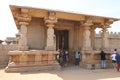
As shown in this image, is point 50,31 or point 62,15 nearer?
point 50,31

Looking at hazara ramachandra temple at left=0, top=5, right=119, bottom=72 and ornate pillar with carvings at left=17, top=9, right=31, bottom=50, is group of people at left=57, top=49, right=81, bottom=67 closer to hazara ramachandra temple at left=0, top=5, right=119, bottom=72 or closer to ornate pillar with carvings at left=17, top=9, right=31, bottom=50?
hazara ramachandra temple at left=0, top=5, right=119, bottom=72

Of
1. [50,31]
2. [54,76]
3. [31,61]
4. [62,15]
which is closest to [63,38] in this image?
[62,15]

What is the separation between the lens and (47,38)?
1153cm

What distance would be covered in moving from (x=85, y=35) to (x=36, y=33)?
3.62 meters

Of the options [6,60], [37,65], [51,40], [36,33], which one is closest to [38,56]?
[37,65]

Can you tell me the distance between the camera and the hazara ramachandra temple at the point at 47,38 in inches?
423

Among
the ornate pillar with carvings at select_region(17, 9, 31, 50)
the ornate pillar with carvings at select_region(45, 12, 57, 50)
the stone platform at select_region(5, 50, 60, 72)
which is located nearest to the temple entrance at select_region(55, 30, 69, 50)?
the ornate pillar with carvings at select_region(45, 12, 57, 50)

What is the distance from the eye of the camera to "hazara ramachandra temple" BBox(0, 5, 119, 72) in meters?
10.8

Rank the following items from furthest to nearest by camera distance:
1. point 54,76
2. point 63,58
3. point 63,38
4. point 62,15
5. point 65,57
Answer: point 63,38, point 63,58, point 65,57, point 62,15, point 54,76

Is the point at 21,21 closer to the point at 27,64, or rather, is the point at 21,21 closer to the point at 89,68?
the point at 27,64

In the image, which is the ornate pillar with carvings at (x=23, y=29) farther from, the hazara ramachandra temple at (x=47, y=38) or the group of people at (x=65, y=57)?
the group of people at (x=65, y=57)

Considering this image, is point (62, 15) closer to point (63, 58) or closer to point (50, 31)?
point (50, 31)

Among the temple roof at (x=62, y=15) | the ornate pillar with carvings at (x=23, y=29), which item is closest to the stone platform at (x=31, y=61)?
the ornate pillar with carvings at (x=23, y=29)

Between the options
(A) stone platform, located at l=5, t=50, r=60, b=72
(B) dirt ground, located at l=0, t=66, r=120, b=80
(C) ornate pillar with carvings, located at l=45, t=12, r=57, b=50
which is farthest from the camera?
(C) ornate pillar with carvings, located at l=45, t=12, r=57, b=50
